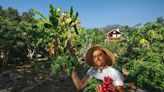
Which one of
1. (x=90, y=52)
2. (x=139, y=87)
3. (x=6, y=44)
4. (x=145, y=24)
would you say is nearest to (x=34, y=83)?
(x=139, y=87)

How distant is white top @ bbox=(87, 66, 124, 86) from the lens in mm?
3184

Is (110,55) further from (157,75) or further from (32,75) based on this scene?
(32,75)

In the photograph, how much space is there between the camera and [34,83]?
1417cm

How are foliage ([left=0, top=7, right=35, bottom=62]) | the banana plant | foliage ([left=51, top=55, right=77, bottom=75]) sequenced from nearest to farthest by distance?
1. foliage ([left=51, top=55, right=77, bottom=75])
2. the banana plant
3. foliage ([left=0, top=7, right=35, bottom=62])

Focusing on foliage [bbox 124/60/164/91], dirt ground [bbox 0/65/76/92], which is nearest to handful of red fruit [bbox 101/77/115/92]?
dirt ground [bbox 0/65/76/92]

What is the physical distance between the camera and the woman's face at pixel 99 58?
3.41 meters

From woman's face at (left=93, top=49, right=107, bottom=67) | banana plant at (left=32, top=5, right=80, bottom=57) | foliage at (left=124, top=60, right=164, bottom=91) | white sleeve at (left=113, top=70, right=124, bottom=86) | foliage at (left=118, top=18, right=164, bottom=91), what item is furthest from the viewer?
banana plant at (left=32, top=5, right=80, bottom=57)

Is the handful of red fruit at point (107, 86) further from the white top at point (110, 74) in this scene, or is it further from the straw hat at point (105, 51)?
the straw hat at point (105, 51)

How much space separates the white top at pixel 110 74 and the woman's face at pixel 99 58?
0.08 meters

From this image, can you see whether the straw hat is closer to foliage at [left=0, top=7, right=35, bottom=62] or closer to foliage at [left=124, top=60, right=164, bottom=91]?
foliage at [left=124, top=60, right=164, bottom=91]

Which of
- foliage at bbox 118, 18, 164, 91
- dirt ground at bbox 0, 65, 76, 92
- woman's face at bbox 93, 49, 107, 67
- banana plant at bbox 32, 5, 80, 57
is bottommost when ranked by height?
dirt ground at bbox 0, 65, 76, 92

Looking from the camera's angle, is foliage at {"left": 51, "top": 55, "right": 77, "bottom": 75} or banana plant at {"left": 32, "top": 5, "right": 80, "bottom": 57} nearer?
foliage at {"left": 51, "top": 55, "right": 77, "bottom": 75}

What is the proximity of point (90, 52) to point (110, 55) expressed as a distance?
0.95ft

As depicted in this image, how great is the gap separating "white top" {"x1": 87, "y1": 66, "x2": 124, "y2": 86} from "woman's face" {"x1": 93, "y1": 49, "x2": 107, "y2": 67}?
85 millimetres
